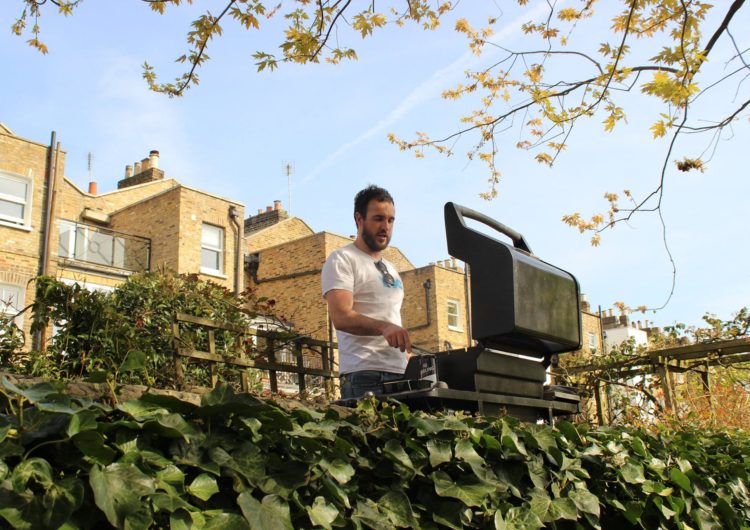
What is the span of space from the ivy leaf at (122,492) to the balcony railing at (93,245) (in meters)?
22.5

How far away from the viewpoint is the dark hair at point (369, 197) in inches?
144

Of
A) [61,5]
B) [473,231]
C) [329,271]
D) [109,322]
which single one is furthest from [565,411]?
[61,5]

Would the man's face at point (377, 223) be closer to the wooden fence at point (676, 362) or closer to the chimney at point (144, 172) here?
the wooden fence at point (676, 362)

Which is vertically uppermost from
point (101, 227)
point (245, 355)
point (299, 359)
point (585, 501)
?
point (101, 227)

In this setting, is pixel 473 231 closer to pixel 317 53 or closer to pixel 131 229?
pixel 317 53

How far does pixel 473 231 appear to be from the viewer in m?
2.97

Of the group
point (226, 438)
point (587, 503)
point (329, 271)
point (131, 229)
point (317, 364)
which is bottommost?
point (587, 503)

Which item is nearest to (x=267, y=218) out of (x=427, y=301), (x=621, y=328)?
(x=427, y=301)

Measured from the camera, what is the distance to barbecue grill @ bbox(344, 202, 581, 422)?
8.98 ft

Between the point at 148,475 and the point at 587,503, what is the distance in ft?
5.41

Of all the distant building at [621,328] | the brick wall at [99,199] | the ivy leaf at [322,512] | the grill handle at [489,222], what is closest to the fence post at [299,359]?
the grill handle at [489,222]

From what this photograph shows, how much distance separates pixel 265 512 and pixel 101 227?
24591mm

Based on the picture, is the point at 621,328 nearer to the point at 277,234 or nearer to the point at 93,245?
the point at 277,234

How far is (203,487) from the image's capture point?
1.68 meters
